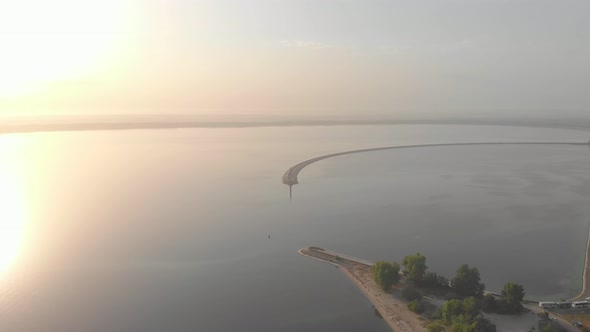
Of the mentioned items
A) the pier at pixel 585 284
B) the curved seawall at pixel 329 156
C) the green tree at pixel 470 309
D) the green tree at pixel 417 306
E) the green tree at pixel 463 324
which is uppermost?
the curved seawall at pixel 329 156

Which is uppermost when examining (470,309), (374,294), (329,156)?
(329,156)

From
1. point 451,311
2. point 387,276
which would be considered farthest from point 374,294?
point 451,311

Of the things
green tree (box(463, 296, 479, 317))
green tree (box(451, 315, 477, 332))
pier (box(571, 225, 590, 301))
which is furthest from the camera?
pier (box(571, 225, 590, 301))

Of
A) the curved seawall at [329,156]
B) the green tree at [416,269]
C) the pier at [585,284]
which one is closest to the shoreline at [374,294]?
the green tree at [416,269]

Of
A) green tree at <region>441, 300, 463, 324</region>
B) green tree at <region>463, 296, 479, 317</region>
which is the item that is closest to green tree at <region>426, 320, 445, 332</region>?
green tree at <region>441, 300, 463, 324</region>

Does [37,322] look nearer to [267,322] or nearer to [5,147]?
[267,322]

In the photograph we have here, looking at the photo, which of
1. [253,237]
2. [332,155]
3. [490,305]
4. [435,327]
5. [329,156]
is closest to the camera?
[435,327]

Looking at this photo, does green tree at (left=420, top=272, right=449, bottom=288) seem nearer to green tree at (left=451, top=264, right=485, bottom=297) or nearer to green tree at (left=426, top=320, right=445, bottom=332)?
green tree at (left=451, top=264, right=485, bottom=297)

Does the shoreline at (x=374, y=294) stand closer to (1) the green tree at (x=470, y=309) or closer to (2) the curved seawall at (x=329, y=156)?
(1) the green tree at (x=470, y=309)

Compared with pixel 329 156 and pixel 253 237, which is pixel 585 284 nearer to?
pixel 253 237
